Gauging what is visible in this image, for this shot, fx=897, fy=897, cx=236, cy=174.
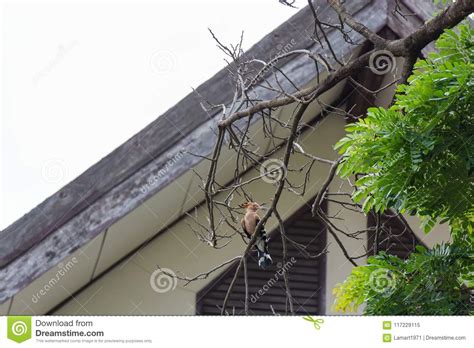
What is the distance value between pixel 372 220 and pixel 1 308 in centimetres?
227

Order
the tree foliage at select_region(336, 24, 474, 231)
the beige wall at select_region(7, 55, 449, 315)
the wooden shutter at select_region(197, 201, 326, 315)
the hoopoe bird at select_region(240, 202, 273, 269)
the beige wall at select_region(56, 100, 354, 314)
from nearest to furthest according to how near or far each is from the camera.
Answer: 1. the tree foliage at select_region(336, 24, 474, 231)
2. the hoopoe bird at select_region(240, 202, 273, 269)
3. the beige wall at select_region(7, 55, 449, 315)
4. the beige wall at select_region(56, 100, 354, 314)
5. the wooden shutter at select_region(197, 201, 326, 315)

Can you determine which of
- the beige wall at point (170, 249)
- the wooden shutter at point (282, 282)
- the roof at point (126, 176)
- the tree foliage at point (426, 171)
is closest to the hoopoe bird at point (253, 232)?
the roof at point (126, 176)

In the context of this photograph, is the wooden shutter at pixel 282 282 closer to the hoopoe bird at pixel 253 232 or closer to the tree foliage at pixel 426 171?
the hoopoe bird at pixel 253 232

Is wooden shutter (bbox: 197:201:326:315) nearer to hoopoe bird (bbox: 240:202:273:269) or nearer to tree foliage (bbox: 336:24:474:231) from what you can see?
hoopoe bird (bbox: 240:202:273:269)

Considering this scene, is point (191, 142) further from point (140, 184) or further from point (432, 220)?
point (432, 220)

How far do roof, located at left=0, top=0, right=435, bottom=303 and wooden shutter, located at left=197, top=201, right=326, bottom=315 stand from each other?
100 cm

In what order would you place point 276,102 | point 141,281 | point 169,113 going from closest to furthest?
1. point 276,102
2. point 169,113
3. point 141,281

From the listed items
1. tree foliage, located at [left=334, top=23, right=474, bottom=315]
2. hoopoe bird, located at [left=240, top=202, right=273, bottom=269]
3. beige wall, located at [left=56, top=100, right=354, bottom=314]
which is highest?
beige wall, located at [left=56, top=100, right=354, bottom=314]

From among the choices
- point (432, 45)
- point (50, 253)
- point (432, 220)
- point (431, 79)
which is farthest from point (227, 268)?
point (431, 79)

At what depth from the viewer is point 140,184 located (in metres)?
4.33

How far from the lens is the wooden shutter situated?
16.8ft

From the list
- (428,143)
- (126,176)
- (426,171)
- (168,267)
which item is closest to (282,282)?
(168,267)

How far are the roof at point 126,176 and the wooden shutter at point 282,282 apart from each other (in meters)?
1.00

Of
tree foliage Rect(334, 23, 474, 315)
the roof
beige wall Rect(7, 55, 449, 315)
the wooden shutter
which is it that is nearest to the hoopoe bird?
the roof
